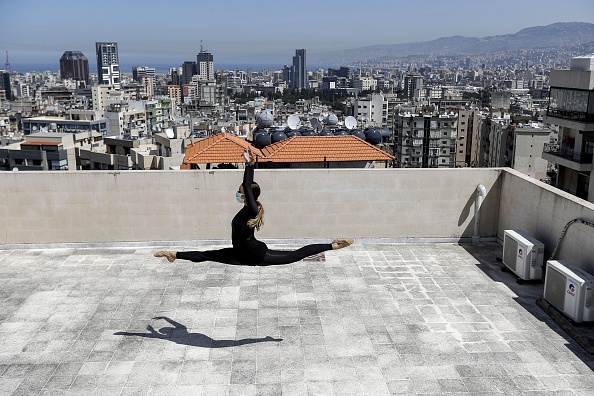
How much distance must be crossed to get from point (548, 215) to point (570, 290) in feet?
7.71

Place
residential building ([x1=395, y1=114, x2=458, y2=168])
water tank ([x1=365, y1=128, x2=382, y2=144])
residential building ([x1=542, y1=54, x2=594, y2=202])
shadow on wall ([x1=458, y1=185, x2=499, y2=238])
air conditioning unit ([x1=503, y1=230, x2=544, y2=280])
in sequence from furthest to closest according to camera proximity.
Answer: residential building ([x1=395, y1=114, x2=458, y2=168]) → residential building ([x1=542, y1=54, x2=594, y2=202]) → water tank ([x1=365, y1=128, x2=382, y2=144]) → shadow on wall ([x1=458, y1=185, x2=499, y2=238]) → air conditioning unit ([x1=503, y1=230, x2=544, y2=280])

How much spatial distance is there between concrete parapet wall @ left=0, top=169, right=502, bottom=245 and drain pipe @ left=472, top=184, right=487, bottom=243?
0.12m

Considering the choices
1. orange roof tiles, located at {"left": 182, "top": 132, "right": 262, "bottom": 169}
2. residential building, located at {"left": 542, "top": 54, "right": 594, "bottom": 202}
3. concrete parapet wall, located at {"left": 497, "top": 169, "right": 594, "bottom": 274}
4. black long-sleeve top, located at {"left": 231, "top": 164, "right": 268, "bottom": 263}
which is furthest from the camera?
residential building, located at {"left": 542, "top": 54, "right": 594, "bottom": 202}

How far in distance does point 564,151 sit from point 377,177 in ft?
87.5

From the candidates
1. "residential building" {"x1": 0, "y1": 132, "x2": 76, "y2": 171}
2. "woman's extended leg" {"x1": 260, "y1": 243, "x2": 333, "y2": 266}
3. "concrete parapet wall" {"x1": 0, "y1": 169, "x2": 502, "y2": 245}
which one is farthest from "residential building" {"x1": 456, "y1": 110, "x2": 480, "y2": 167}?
"woman's extended leg" {"x1": 260, "y1": 243, "x2": 333, "y2": 266}

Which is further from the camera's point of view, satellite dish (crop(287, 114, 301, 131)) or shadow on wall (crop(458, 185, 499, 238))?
satellite dish (crop(287, 114, 301, 131))

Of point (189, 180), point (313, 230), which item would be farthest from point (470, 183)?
point (189, 180)

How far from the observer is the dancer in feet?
22.6

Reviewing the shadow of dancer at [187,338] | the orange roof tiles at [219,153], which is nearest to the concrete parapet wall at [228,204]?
the shadow of dancer at [187,338]

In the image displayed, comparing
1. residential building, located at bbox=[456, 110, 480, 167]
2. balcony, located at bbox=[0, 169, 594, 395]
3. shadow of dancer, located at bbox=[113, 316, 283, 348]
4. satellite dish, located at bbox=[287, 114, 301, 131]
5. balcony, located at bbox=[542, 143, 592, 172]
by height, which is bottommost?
residential building, located at bbox=[456, 110, 480, 167]

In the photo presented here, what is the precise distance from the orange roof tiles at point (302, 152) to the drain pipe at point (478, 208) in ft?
14.9

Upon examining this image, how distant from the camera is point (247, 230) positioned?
23.0 feet

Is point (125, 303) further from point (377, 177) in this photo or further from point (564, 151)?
point (564, 151)

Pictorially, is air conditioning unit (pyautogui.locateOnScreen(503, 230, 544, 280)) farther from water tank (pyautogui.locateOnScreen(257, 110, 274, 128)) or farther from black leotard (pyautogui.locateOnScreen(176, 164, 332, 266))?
water tank (pyautogui.locateOnScreen(257, 110, 274, 128))
